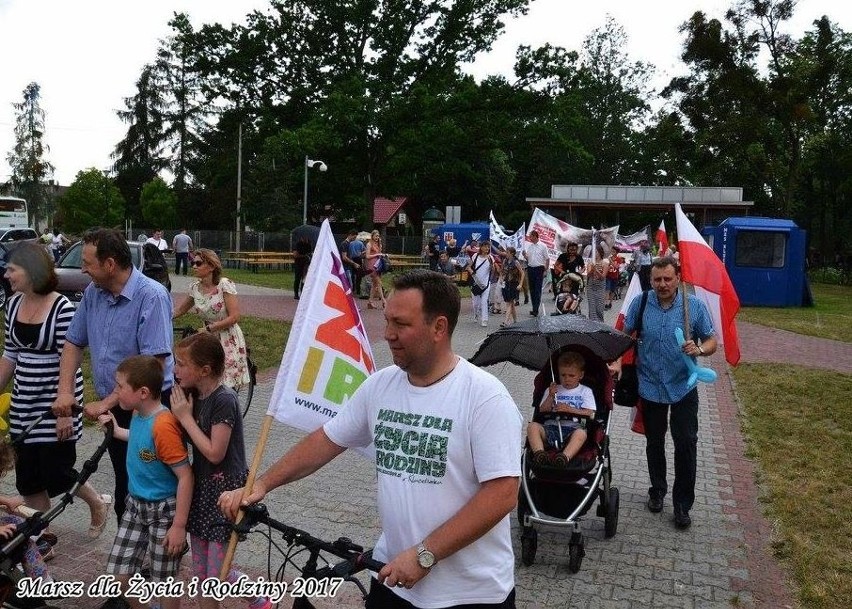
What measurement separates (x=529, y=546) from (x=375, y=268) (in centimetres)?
1475

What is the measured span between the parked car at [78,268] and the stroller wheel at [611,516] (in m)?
9.82

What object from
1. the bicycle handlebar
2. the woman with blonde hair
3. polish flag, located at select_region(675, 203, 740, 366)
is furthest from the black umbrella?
the woman with blonde hair

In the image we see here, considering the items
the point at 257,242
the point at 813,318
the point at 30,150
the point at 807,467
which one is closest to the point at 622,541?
the point at 807,467

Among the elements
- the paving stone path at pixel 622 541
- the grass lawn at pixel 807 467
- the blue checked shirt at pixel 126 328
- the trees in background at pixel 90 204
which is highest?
the trees in background at pixel 90 204

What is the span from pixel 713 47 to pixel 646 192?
850 centimetres

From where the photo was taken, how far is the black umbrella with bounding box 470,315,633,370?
5566 millimetres

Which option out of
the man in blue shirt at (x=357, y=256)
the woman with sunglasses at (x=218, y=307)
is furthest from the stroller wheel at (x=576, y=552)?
the man in blue shirt at (x=357, y=256)

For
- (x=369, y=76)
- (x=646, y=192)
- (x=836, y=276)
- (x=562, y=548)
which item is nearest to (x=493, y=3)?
(x=369, y=76)

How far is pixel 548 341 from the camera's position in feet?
18.4

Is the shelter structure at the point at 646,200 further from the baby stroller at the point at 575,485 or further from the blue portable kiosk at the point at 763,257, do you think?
the baby stroller at the point at 575,485

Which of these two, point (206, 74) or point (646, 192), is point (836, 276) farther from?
point (206, 74)

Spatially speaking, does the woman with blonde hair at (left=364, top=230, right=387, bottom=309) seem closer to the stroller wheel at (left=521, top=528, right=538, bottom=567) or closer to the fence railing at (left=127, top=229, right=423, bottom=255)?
the stroller wheel at (left=521, top=528, right=538, bottom=567)

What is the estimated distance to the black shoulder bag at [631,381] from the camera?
19.3 ft

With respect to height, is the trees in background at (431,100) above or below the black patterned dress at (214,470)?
above
